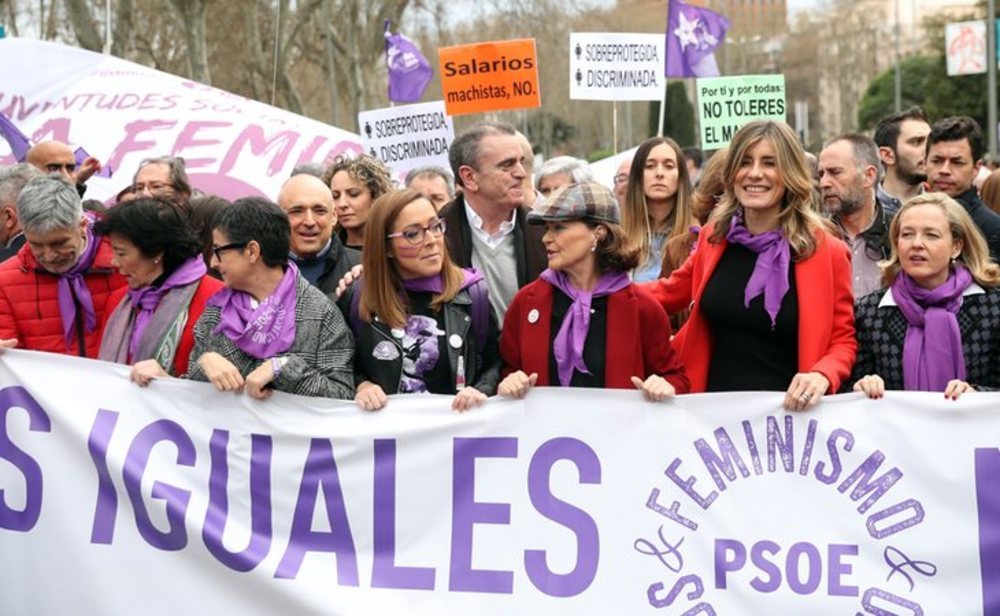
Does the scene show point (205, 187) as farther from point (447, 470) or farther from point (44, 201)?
point (447, 470)


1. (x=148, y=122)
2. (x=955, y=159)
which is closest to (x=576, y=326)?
(x=955, y=159)

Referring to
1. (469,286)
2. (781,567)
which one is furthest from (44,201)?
(781,567)

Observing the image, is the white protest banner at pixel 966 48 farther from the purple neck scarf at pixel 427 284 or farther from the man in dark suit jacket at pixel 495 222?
the purple neck scarf at pixel 427 284

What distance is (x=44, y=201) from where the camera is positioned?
5594 millimetres

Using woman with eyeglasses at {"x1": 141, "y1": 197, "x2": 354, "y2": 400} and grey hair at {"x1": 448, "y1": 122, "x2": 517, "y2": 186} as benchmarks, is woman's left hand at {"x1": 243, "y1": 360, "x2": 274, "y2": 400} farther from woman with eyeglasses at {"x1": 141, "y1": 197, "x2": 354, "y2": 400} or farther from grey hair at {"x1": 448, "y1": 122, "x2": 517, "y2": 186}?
grey hair at {"x1": 448, "y1": 122, "x2": 517, "y2": 186}

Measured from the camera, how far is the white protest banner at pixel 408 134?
35.4 feet

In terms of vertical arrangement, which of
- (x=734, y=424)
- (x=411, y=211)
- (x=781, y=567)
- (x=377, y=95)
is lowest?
(x=781, y=567)

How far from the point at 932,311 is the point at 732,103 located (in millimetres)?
6013

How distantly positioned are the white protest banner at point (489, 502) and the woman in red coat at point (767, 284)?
278 millimetres

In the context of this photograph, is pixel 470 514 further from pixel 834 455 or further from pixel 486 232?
pixel 486 232

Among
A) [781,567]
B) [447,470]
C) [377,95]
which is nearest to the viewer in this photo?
[781,567]

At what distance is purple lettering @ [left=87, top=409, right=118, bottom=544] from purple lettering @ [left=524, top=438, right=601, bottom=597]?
4.87 feet

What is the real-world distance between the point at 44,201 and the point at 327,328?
131 centimetres

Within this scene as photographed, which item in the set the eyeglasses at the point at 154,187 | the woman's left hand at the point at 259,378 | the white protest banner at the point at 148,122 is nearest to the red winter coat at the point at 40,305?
the woman's left hand at the point at 259,378
